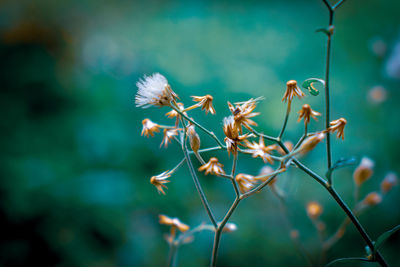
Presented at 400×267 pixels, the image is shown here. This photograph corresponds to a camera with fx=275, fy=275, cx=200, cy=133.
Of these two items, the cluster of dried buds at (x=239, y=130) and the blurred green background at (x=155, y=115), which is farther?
the blurred green background at (x=155, y=115)

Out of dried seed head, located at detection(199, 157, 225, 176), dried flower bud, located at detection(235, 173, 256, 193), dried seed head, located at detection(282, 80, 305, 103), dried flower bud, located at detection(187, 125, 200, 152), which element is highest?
dried seed head, located at detection(282, 80, 305, 103)

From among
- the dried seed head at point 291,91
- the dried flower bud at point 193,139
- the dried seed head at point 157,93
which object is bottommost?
the dried flower bud at point 193,139

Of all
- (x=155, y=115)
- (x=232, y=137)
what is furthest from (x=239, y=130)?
(x=155, y=115)

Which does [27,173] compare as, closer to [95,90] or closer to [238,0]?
[95,90]

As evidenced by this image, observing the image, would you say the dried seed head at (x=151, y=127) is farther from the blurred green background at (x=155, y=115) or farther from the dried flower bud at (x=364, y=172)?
the blurred green background at (x=155, y=115)

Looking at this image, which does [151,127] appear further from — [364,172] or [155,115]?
[155,115]

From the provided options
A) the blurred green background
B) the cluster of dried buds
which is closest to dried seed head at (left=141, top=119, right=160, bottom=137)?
the cluster of dried buds

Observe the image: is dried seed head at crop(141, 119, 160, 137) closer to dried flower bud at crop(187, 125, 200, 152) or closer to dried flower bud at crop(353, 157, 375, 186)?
dried flower bud at crop(187, 125, 200, 152)

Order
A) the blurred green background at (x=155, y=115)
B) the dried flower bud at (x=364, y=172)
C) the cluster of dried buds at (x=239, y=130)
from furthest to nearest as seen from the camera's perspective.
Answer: the blurred green background at (x=155, y=115) < the dried flower bud at (x=364, y=172) < the cluster of dried buds at (x=239, y=130)

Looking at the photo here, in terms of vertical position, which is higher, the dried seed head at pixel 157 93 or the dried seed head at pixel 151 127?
the dried seed head at pixel 157 93

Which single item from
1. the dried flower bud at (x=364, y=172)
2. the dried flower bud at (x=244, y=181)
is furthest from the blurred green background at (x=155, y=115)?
the dried flower bud at (x=244, y=181)
